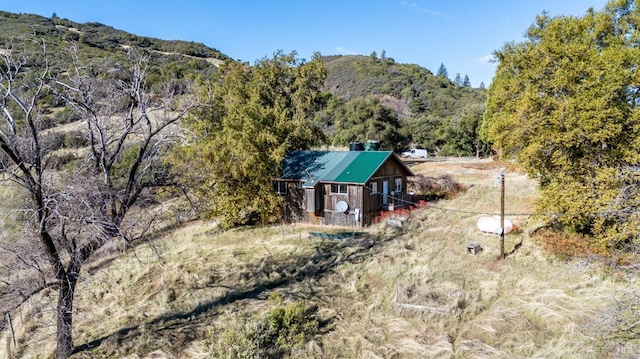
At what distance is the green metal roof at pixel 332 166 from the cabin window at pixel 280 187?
23.0 inches

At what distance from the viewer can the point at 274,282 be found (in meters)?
15.2

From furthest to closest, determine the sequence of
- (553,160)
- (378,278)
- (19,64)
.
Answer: (553,160) → (378,278) → (19,64)

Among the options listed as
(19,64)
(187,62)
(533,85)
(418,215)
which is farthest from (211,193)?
(187,62)

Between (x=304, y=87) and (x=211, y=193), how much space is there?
14.3 metres

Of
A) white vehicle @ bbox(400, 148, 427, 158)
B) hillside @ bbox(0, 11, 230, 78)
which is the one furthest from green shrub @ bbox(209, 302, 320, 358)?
hillside @ bbox(0, 11, 230, 78)

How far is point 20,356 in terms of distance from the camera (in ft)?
35.7

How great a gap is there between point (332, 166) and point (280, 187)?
3.79 metres

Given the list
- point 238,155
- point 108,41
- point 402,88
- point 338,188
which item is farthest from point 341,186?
point 108,41

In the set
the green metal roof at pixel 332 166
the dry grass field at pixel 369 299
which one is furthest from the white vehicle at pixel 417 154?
the dry grass field at pixel 369 299

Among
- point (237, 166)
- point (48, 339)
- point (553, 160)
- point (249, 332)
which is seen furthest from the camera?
point (237, 166)

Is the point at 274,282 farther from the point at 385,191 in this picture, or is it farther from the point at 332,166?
the point at 385,191

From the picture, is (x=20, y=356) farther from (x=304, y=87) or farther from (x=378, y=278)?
(x=304, y=87)

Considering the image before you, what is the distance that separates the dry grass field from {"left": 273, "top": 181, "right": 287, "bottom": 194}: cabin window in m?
5.56

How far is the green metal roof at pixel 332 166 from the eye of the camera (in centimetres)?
2356
